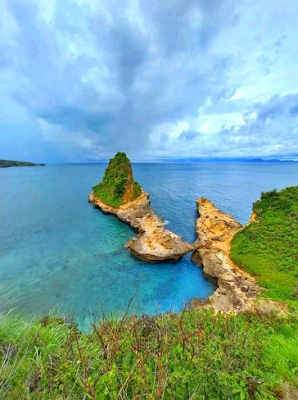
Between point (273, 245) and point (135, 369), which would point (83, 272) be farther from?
point (273, 245)

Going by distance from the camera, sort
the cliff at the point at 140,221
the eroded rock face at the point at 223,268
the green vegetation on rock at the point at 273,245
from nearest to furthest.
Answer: the eroded rock face at the point at 223,268 < the green vegetation on rock at the point at 273,245 < the cliff at the point at 140,221

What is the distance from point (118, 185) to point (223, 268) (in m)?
27.4

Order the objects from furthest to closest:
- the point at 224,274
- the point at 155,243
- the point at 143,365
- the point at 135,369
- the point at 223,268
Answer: the point at 155,243 → the point at 223,268 → the point at 224,274 → the point at 135,369 → the point at 143,365

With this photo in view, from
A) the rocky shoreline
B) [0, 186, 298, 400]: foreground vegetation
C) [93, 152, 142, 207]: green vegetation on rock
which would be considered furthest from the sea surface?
[93, 152, 142, 207]: green vegetation on rock

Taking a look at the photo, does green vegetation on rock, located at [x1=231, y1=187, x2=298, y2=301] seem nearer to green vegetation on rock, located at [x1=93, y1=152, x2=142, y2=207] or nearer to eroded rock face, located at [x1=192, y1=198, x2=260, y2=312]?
eroded rock face, located at [x1=192, y1=198, x2=260, y2=312]

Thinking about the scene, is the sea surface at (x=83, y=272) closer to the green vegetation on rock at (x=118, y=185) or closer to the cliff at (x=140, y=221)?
the cliff at (x=140, y=221)

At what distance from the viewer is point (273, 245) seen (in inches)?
781

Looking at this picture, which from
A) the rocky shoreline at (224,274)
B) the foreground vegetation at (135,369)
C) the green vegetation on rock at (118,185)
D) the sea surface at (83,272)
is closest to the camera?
the foreground vegetation at (135,369)

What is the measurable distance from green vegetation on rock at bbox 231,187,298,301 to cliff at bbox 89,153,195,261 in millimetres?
6516

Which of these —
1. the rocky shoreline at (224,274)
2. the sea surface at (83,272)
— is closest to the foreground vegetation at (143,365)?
the sea surface at (83,272)

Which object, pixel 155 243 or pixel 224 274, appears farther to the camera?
pixel 155 243

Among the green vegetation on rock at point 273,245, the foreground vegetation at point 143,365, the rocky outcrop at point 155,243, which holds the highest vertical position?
the foreground vegetation at point 143,365

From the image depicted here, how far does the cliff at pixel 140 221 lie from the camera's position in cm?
2303

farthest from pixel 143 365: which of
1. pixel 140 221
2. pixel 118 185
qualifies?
pixel 118 185
